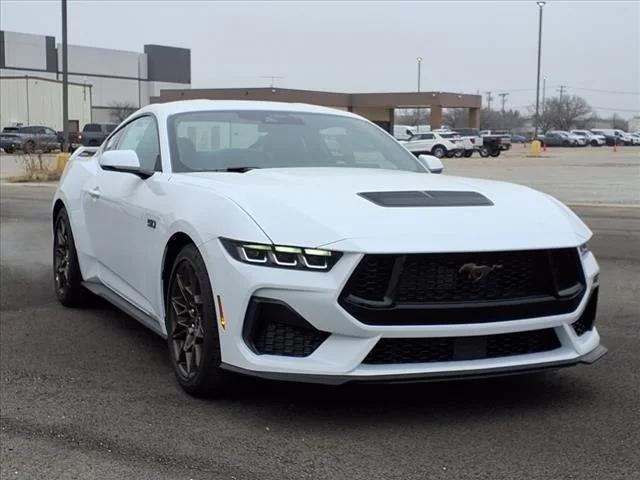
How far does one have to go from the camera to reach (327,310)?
3.36m

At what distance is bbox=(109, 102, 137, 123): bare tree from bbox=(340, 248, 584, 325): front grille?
3467 inches

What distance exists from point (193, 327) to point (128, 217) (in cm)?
112

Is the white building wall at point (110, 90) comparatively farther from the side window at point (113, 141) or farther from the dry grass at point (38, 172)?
the side window at point (113, 141)

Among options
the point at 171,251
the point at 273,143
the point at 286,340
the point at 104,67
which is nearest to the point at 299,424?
the point at 286,340

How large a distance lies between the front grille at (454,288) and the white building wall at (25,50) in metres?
91.5

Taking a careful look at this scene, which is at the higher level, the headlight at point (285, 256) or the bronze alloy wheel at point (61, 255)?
the headlight at point (285, 256)

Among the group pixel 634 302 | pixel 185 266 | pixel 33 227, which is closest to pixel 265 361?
pixel 185 266

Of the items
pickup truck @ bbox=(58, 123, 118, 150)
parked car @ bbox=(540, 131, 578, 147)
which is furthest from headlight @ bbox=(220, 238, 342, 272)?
parked car @ bbox=(540, 131, 578, 147)

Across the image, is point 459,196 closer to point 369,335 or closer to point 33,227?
point 369,335

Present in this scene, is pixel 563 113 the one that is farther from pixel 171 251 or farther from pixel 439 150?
pixel 171 251

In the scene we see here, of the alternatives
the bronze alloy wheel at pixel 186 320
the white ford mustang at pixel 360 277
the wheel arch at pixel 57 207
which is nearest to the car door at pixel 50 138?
the wheel arch at pixel 57 207

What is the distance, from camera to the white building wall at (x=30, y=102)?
56469mm

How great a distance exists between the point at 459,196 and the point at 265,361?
1272 millimetres

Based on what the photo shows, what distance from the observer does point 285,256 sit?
136 inches
